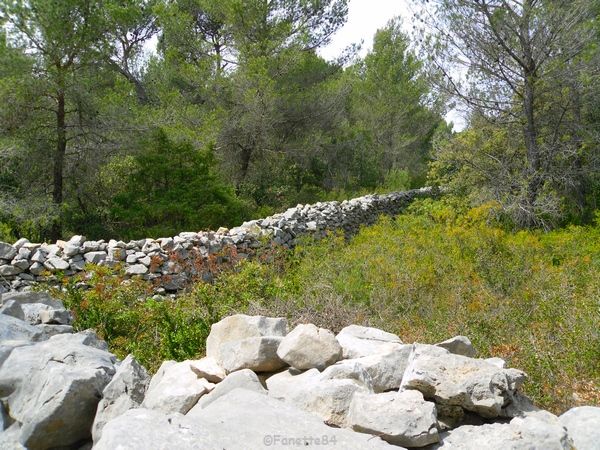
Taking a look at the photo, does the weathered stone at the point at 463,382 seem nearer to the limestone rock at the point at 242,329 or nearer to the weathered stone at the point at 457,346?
the weathered stone at the point at 457,346

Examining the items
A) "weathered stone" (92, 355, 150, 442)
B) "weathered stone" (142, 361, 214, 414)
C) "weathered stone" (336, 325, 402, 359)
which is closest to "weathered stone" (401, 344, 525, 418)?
"weathered stone" (336, 325, 402, 359)

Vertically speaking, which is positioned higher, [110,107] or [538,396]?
[110,107]

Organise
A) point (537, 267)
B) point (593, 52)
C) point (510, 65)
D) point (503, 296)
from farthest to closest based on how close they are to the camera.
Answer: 1. point (510, 65)
2. point (593, 52)
3. point (537, 267)
4. point (503, 296)

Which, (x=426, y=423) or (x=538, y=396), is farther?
(x=538, y=396)

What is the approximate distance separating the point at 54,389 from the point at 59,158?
9265 millimetres

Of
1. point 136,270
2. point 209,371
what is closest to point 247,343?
point 209,371

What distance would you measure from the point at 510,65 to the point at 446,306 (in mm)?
8280

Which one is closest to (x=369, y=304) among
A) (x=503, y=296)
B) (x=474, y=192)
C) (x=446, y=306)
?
(x=446, y=306)

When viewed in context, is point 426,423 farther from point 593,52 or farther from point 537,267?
point 593,52

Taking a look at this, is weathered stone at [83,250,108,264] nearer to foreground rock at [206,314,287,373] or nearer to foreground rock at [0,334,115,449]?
foreground rock at [0,334,115,449]

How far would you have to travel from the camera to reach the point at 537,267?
717cm

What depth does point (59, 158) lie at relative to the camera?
11.3 m

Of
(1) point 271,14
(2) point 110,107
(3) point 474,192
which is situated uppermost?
(1) point 271,14

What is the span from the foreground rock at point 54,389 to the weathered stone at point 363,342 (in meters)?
1.62
